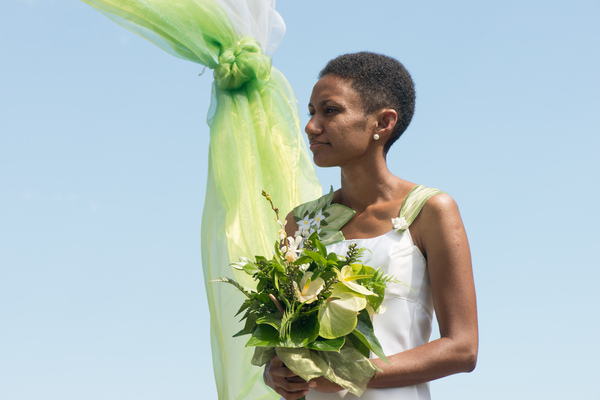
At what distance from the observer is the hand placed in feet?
7.92

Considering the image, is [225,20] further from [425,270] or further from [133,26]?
[425,270]

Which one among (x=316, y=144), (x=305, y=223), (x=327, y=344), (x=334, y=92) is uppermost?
(x=334, y=92)

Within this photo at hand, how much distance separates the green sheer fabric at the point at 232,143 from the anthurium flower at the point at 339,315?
99cm

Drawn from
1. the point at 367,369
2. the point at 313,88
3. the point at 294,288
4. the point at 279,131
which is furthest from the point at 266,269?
the point at 279,131

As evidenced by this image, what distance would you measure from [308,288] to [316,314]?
9cm

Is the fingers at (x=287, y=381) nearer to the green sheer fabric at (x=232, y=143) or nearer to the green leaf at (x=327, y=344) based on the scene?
the green leaf at (x=327, y=344)

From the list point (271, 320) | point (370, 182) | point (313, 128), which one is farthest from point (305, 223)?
point (271, 320)

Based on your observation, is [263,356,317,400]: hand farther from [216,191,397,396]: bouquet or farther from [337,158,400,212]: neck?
[337,158,400,212]: neck

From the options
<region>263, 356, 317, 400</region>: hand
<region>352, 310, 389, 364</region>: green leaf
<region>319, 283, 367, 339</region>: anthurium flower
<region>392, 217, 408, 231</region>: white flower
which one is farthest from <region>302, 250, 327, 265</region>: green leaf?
<region>392, 217, 408, 231</region>: white flower

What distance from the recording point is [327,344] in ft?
7.60

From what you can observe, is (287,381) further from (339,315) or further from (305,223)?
(305,223)

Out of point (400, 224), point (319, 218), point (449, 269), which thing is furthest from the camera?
point (319, 218)

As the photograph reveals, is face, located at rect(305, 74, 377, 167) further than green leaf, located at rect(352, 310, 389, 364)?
Yes

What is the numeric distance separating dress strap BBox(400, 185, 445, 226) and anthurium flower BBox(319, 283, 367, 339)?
1.79ft
